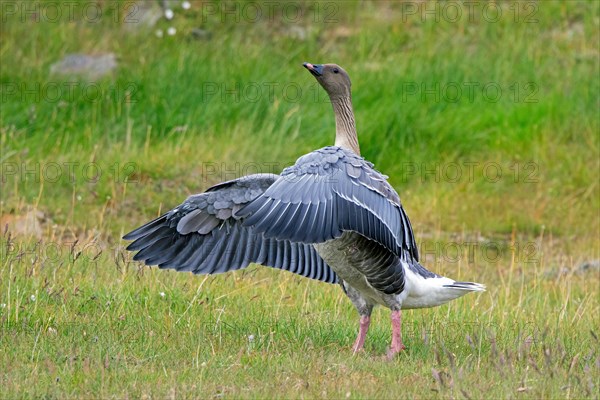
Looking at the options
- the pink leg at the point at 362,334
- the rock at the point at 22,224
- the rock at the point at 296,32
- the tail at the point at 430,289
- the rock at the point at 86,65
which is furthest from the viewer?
the rock at the point at 296,32

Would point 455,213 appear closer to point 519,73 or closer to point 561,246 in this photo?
point 561,246

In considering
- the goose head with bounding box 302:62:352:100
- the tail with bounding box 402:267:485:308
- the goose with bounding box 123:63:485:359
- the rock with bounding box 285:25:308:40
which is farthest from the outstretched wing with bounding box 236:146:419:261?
the rock with bounding box 285:25:308:40

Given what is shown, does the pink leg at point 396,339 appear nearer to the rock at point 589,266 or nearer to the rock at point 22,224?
the rock at point 22,224

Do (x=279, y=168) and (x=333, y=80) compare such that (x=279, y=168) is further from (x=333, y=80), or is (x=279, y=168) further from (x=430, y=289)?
(x=430, y=289)

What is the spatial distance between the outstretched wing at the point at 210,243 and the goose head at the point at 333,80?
101cm

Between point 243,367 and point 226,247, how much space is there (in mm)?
1289

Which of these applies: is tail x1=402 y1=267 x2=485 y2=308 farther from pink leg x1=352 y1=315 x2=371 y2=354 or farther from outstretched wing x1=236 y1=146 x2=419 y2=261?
outstretched wing x1=236 y1=146 x2=419 y2=261

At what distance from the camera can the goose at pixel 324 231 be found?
5.41 meters

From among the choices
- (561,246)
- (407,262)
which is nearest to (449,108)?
(561,246)

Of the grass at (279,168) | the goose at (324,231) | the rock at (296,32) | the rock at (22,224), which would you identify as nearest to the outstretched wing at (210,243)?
the goose at (324,231)

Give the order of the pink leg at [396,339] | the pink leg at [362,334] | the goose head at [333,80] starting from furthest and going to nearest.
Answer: the goose head at [333,80]
the pink leg at [362,334]
the pink leg at [396,339]

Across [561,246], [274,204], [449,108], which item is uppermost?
[274,204]

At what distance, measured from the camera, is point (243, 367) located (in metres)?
5.39

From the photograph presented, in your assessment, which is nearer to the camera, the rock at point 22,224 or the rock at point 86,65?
the rock at point 22,224
